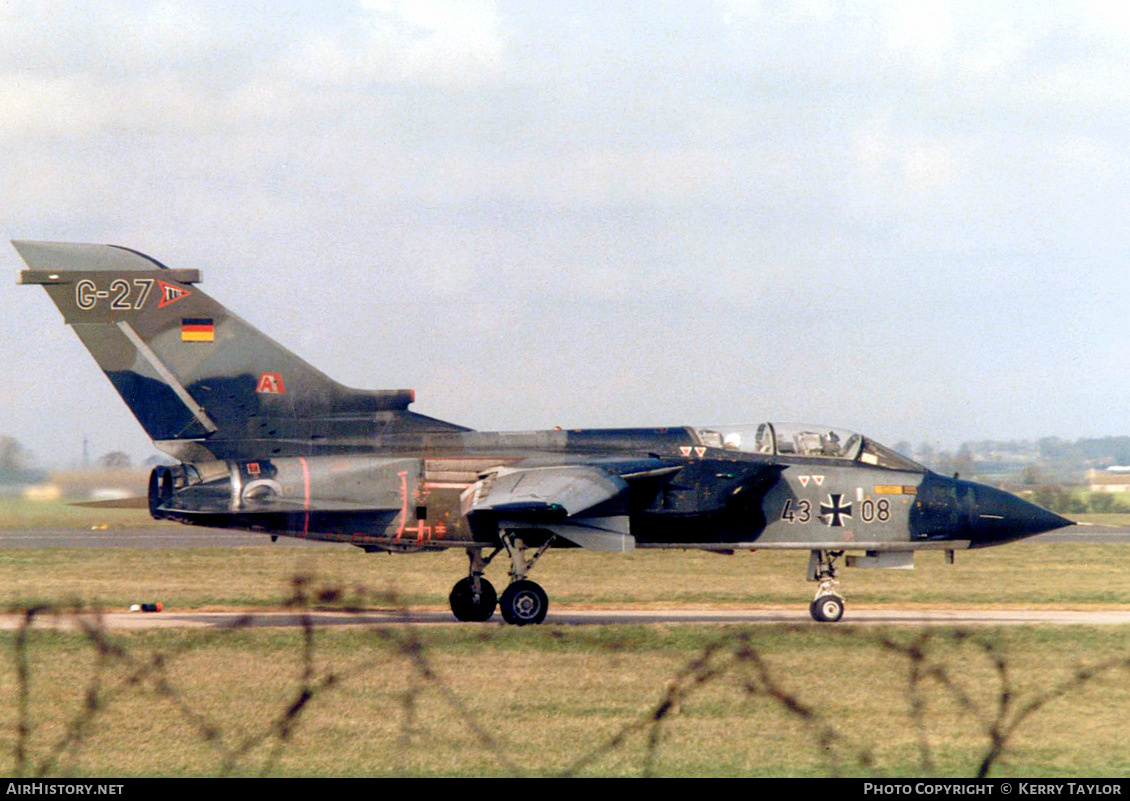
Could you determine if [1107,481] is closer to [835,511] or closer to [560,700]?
[835,511]

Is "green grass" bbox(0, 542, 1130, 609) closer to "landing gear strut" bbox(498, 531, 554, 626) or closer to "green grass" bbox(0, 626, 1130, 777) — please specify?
"landing gear strut" bbox(498, 531, 554, 626)

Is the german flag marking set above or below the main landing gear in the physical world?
above

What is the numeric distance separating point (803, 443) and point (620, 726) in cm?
890

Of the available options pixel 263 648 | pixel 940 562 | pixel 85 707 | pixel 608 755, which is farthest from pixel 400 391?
pixel 940 562

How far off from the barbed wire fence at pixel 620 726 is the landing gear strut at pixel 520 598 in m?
1.56

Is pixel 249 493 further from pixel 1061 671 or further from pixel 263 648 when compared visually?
pixel 1061 671

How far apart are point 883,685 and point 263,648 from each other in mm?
7176

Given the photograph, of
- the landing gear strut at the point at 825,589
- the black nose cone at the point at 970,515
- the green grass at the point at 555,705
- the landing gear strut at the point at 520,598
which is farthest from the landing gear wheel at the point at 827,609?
the landing gear strut at the point at 520,598

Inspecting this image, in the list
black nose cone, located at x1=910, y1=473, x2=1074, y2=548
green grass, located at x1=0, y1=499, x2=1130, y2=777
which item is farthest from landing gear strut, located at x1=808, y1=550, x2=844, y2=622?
green grass, located at x1=0, y1=499, x2=1130, y2=777

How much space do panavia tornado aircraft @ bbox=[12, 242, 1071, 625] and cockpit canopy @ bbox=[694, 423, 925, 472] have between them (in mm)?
22

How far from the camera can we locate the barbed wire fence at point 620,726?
9.52 meters

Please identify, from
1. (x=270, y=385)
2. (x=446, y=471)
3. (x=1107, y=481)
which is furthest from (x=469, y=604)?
(x=1107, y=481)

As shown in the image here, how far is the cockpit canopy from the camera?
18.9m

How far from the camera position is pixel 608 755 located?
32.5 feet
